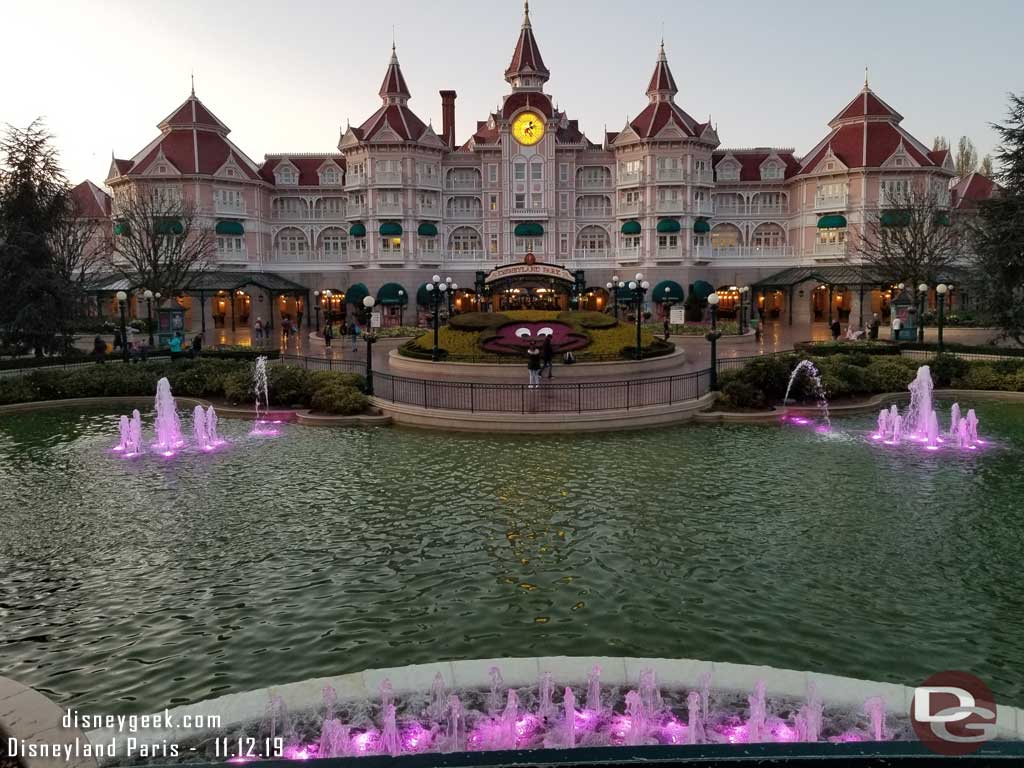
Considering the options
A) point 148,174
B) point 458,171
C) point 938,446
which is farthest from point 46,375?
point 458,171

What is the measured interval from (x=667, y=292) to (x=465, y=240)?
66.4ft

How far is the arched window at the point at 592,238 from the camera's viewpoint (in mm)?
72500

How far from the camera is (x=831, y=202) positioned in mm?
66438

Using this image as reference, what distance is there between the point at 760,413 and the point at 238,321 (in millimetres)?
57956

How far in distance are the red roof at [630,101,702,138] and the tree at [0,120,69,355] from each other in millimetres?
47977

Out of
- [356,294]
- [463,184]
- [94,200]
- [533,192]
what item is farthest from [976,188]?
[94,200]

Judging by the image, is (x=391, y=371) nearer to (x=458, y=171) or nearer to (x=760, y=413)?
(x=760, y=413)

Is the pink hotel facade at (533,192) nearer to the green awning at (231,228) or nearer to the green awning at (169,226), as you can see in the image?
the green awning at (231,228)

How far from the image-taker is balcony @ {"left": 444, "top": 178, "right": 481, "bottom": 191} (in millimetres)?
72238

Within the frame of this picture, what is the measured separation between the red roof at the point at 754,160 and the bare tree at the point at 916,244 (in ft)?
51.9

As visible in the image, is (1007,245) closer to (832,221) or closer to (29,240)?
(832,221)

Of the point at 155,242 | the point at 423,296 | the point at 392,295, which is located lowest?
the point at 423,296

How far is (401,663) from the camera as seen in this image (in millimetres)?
9523

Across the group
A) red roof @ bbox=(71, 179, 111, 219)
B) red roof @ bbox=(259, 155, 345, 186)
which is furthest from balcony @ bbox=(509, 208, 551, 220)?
red roof @ bbox=(71, 179, 111, 219)
